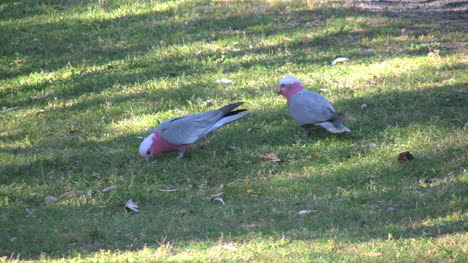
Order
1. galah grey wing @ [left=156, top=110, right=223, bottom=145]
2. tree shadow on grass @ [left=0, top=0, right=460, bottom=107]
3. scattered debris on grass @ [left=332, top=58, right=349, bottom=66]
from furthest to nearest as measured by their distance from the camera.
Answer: tree shadow on grass @ [left=0, top=0, right=460, bottom=107] → scattered debris on grass @ [left=332, top=58, right=349, bottom=66] → galah grey wing @ [left=156, top=110, right=223, bottom=145]

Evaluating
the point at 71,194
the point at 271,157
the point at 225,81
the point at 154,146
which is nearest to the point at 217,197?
the point at 271,157

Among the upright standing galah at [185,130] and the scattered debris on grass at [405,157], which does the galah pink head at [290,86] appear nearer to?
the upright standing galah at [185,130]

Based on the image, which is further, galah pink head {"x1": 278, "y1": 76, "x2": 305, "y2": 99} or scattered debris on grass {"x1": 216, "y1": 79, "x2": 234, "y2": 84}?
scattered debris on grass {"x1": 216, "y1": 79, "x2": 234, "y2": 84}

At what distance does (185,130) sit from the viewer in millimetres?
6402

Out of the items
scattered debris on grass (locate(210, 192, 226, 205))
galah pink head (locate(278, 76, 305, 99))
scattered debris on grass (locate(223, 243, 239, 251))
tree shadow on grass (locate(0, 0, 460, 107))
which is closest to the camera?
scattered debris on grass (locate(223, 243, 239, 251))

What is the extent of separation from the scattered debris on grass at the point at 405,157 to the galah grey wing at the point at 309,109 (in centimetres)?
87

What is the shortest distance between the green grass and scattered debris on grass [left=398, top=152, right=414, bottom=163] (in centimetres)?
5

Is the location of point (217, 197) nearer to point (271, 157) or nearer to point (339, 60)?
point (271, 157)

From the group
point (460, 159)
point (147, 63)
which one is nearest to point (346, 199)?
point (460, 159)

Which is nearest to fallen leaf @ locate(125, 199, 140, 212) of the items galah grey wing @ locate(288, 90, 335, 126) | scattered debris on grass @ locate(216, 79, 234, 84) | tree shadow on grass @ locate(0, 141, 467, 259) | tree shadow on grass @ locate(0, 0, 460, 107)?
tree shadow on grass @ locate(0, 141, 467, 259)

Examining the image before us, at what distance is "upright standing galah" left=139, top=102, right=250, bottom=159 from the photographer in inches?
251

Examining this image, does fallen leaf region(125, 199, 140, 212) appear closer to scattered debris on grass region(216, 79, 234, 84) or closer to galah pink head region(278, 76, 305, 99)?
galah pink head region(278, 76, 305, 99)

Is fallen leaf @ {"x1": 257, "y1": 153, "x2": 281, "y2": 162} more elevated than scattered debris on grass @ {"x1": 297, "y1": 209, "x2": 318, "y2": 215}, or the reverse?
scattered debris on grass @ {"x1": 297, "y1": 209, "x2": 318, "y2": 215}

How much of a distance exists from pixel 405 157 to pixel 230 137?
2.07 m
